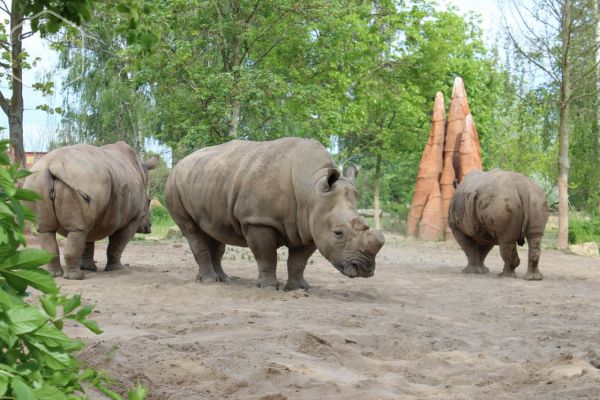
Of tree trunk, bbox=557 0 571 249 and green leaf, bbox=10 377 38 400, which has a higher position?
tree trunk, bbox=557 0 571 249

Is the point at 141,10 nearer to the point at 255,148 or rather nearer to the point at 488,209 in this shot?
the point at 255,148

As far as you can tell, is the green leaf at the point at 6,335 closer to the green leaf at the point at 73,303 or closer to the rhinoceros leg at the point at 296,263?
the green leaf at the point at 73,303

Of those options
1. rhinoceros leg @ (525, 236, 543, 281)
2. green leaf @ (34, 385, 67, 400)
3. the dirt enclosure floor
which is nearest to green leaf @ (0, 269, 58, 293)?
green leaf @ (34, 385, 67, 400)

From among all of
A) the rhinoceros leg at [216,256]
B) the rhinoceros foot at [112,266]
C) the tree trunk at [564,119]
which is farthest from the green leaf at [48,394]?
the tree trunk at [564,119]

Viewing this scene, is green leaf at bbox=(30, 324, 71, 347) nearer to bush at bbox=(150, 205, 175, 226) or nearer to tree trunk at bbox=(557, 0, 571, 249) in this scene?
tree trunk at bbox=(557, 0, 571, 249)

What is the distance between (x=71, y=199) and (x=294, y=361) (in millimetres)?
4973

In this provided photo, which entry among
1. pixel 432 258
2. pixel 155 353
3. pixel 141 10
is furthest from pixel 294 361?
pixel 432 258

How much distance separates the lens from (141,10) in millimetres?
2740

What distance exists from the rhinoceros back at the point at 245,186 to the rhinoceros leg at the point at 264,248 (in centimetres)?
9

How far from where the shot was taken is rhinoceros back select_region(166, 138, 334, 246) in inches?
340

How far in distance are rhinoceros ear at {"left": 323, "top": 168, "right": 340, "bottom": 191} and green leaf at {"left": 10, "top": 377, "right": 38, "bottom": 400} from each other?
21.9 ft

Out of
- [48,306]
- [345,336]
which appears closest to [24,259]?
[48,306]

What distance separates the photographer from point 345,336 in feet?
20.2

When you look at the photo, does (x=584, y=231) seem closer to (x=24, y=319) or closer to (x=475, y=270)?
(x=475, y=270)
